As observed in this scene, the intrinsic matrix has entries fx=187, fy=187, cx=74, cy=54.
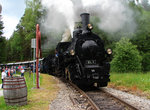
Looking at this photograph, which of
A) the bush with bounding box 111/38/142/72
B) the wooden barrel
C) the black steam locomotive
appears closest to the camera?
the wooden barrel

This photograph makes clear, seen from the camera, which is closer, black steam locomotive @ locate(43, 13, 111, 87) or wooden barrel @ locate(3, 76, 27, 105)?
wooden barrel @ locate(3, 76, 27, 105)

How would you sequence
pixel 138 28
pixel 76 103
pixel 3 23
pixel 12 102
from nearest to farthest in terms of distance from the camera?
1. pixel 12 102
2. pixel 76 103
3. pixel 138 28
4. pixel 3 23

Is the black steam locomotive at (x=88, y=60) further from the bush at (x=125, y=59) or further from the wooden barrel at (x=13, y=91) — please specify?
the bush at (x=125, y=59)

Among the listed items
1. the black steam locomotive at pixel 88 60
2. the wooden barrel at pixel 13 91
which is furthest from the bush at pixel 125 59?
the wooden barrel at pixel 13 91

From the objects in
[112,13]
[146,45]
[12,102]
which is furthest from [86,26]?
[146,45]

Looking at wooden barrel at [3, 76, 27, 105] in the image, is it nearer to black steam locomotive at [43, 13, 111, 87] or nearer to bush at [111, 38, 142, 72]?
black steam locomotive at [43, 13, 111, 87]

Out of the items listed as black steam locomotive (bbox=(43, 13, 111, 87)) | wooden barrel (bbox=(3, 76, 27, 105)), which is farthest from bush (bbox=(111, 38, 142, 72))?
wooden barrel (bbox=(3, 76, 27, 105))

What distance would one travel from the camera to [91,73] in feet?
28.5

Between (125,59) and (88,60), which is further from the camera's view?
(125,59)

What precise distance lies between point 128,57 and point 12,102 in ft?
64.1

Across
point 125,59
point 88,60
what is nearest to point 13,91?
point 88,60

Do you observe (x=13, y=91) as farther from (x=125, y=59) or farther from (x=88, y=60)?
(x=125, y=59)

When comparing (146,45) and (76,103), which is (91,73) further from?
(146,45)

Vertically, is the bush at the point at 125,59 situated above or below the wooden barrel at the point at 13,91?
above
